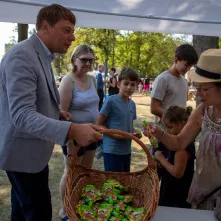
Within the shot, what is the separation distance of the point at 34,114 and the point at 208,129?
86 cm

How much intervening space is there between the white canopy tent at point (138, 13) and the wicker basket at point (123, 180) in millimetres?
1062

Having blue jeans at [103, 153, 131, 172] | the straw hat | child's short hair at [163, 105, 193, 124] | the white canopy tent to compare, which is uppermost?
the white canopy tent

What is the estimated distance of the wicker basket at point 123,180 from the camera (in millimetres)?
1194

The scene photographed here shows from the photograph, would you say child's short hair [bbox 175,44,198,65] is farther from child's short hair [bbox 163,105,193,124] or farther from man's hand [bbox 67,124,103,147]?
man's hand [bbox 67,124,103,147]

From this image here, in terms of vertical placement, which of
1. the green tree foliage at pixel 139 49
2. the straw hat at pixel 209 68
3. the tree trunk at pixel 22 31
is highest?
the green tree foliage at pixel 139 49

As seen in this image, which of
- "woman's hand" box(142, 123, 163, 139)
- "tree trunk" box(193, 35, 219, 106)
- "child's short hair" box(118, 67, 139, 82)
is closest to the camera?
"woman's hand" box(142, 123, 163, 139)

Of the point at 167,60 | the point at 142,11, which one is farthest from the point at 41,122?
the point at 167,60

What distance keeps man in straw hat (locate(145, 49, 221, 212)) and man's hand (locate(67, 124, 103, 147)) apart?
0.40 metres

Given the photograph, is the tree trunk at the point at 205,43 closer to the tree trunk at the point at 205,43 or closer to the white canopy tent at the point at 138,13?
the tree trunk at the point at 205,43

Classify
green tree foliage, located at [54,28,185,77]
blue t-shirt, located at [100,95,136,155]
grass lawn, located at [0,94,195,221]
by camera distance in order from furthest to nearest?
green tree foliage, located at [54,28,185,77] → grass lawn, located at [0,94,195,221] → blue t-shirt, located at [100,95,136,155]

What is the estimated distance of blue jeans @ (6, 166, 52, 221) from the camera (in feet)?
4.53

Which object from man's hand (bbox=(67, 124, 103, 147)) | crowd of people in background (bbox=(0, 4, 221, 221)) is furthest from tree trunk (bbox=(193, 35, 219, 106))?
man's hand (bbox=(67, 124, 103, 147))

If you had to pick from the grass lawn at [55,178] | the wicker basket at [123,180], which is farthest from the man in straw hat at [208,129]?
the grass lawn at [55,178]

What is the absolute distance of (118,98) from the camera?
228 cm
